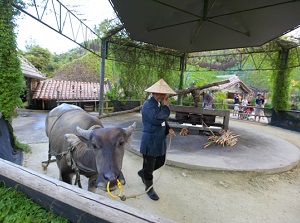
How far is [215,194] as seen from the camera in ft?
10.8

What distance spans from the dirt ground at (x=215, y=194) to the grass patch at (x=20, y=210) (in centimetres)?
144

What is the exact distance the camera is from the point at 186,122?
256 inches

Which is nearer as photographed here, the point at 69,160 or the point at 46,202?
the point at 46,202

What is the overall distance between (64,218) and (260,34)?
7522mm

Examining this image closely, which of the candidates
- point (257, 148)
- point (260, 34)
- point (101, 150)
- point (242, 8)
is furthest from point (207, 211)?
point (260, 34)

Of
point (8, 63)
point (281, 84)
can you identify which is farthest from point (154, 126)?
point (281, 84)

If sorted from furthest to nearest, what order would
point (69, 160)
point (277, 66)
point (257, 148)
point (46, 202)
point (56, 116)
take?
point (277, 66), point (257, 148), point (56, 116), point (69, 160), point (46, 202)

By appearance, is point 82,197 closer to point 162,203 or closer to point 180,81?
point 162,203

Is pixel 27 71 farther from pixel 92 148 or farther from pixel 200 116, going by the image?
pixel 92 148

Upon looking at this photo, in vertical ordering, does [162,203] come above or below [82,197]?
below

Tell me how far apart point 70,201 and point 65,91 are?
41.4ft

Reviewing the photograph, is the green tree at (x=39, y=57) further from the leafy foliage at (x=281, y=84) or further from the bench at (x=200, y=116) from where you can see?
the leafy foliage at (x=281, y=84)

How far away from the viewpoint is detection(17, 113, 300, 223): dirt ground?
108 inches

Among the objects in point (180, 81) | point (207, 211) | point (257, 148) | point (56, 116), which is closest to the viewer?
point (207, 211)
